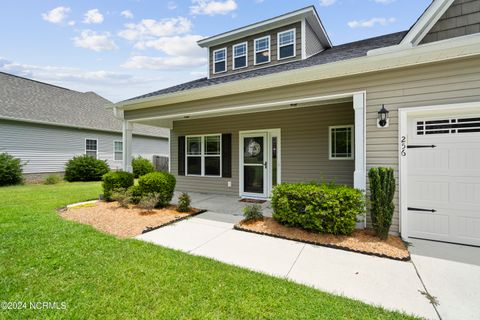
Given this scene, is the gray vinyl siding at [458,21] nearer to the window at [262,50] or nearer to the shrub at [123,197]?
the window at [262,50]

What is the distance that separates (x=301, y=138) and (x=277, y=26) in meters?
4.37

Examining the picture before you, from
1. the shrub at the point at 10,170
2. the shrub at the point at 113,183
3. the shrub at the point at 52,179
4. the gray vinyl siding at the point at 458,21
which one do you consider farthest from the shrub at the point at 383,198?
the shrub at the point at 10,170

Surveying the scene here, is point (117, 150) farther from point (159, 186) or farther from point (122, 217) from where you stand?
point (122, 217)

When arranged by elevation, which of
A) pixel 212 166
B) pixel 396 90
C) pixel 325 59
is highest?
pixel 325 59

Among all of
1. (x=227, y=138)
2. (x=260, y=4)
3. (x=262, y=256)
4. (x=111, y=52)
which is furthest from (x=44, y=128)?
(x=262, y=256)

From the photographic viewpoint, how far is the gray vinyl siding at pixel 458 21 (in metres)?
4.20

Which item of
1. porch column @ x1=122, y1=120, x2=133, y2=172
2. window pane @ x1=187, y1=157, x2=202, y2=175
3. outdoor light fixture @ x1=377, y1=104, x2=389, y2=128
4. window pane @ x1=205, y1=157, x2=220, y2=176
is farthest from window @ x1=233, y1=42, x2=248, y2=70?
outdoor light fixture @ x1=377, y1=104, x2=389, y2=128

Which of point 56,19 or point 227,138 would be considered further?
point 227,138

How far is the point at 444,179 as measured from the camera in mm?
3799

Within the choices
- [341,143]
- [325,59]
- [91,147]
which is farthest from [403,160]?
[91,147]

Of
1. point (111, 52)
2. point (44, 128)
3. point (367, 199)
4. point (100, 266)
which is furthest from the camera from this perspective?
Result: point (44, 128)

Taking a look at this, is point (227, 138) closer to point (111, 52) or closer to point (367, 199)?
point (367, 199)

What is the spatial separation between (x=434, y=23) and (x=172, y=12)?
7.60 meters

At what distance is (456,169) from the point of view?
372 centimetres
